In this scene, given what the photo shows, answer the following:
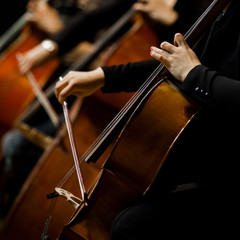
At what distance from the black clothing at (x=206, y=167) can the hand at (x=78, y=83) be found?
0.85 ft

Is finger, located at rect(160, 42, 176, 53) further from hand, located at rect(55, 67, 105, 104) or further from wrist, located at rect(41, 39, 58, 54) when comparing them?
wrist, located at rect(41, 39, 58, 54)

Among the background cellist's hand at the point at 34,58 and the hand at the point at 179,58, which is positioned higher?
the background cellist's hand at the point at 34,58

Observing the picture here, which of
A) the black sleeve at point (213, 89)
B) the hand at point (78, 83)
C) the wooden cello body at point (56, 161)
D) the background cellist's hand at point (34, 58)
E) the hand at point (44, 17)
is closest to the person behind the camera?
the black sleeve at point (213, 89)

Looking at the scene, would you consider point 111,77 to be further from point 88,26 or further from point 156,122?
point 88,26

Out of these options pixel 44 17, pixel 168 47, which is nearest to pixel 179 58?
pixel 168 47

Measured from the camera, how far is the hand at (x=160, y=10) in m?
1.20

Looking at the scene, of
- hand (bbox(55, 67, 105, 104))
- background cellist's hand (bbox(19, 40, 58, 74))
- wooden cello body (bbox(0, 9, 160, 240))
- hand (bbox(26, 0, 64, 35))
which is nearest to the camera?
hand (bbox(55, 67, 105, 104))

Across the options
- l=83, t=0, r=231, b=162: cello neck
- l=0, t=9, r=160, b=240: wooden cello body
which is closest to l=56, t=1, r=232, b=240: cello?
l=83, t=0, r=231, b=162: cello neck

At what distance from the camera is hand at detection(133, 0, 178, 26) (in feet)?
3.92

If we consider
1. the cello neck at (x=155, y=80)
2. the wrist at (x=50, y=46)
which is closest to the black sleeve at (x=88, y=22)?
the wrist at (x=50, y=46)

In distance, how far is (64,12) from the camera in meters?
→ 2.08

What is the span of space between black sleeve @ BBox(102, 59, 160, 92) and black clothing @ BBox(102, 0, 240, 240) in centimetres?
13

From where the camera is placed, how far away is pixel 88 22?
1645 millimetres

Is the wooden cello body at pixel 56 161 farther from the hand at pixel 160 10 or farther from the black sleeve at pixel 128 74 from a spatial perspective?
the black sleeve at pixel 128 74
